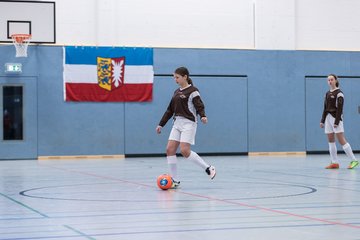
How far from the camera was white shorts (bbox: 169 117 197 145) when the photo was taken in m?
12.3

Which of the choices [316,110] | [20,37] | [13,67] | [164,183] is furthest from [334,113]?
[13,67]

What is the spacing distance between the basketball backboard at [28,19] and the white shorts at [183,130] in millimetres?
15136

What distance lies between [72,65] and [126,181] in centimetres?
1401

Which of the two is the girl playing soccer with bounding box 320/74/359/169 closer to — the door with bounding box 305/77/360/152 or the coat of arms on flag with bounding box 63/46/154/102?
the coat of arms on flag with bounding box 63/46/154/102

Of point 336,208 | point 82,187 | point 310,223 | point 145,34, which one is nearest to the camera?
point 310,223

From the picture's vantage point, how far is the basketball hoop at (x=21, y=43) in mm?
25953

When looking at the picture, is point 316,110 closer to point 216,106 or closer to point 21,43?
point 216,106

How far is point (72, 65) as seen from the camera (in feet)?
90.2

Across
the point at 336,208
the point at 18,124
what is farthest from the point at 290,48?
the point at 336,208

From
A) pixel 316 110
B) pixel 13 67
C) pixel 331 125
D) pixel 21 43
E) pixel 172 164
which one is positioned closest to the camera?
pixel 172 164

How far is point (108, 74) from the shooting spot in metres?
28.0

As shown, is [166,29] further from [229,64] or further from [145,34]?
→ [229,64]

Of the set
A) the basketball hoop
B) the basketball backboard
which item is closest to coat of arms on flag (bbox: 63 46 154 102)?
the basketball backboard

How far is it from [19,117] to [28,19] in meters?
3.85
